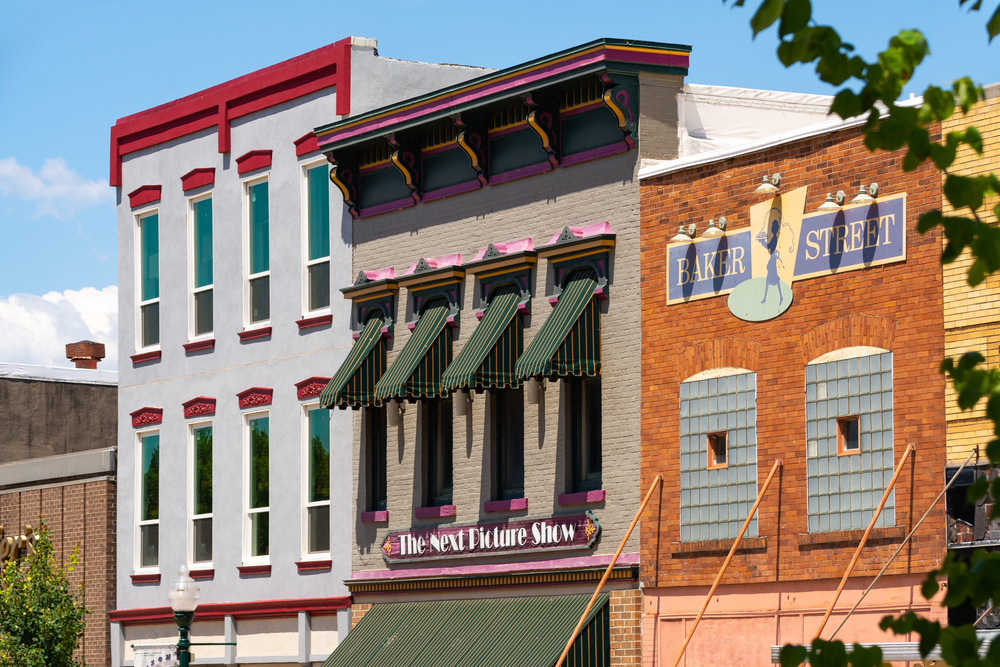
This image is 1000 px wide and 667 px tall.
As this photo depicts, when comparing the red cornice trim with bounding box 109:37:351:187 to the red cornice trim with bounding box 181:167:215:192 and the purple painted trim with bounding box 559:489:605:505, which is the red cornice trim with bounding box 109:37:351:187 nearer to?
the red cornice trim with bounding box 181:167:215:192

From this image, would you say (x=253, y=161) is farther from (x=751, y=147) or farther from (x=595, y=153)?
(x=751, y=147)

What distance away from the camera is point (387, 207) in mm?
23516

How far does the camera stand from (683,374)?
18797 millimetres

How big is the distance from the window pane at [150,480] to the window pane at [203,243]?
9.87ft

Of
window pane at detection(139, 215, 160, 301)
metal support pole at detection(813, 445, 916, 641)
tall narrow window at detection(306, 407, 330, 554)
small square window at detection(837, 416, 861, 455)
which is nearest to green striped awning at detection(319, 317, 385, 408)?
tall narrow window at detection(306, 407, 330, 554)

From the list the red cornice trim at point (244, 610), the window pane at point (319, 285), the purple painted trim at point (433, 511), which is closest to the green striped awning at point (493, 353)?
the purple painted trim at point (433, 511)

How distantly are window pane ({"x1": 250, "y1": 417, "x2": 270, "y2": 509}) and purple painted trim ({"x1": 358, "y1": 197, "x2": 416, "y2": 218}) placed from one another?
397 cm

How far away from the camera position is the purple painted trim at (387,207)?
23203mm

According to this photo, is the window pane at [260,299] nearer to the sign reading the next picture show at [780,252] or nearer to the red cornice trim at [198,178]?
the red cornice trim at [198,178]

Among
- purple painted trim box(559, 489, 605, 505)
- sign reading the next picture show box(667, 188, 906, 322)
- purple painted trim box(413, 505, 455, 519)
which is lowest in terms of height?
purple painted trim box(413, 505, 455, 519)

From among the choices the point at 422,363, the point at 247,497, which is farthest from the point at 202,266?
the point at 422,363

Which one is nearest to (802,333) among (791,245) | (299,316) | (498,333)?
(791,245)

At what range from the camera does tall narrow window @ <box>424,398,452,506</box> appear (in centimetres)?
2241

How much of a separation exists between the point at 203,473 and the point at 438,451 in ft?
19.2
